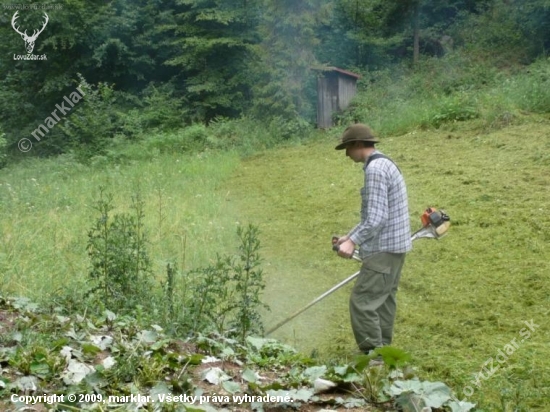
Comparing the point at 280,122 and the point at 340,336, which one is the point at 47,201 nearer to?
the point at 340,336

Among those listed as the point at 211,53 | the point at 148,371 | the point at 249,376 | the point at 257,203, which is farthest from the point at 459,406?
the point at 211,53

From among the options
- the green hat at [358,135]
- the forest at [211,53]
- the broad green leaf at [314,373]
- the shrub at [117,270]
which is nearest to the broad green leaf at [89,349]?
the broad green leaf at [314,373]

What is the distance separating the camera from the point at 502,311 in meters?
5.88

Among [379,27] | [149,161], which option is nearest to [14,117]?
[149,161]

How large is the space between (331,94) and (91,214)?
29.0 feet

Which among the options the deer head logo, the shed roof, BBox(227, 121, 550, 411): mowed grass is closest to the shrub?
BBox(227, 121, 550, 411): mowed grass

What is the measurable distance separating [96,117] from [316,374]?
48.3 ft

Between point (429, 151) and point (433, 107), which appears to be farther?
point (433, 107)

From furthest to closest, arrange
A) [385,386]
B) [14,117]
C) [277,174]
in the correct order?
[14,117] < [277,174] < [385,386]

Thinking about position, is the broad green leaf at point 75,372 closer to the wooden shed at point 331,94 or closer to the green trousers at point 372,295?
the green trousers at point 372,295

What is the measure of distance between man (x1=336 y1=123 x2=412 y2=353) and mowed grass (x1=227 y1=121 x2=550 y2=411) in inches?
15.1

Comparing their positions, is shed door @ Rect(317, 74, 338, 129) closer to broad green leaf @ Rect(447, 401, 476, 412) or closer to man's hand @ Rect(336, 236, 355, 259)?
man's hand @ Rect(336, 236, 355, 259)

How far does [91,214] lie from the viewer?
914 centimetres

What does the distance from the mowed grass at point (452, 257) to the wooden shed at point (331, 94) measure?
14.1ft
